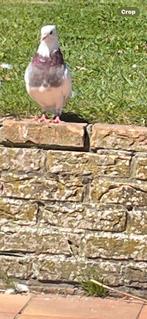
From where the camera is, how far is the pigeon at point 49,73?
477cm

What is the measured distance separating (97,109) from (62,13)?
465cm

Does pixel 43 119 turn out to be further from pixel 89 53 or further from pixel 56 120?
pixel 89 53

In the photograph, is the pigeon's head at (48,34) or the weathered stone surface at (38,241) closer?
the pigeon's head at (48,34)

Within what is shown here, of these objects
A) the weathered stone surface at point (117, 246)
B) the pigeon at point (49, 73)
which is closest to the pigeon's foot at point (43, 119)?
the pigeon at point (49, 73)

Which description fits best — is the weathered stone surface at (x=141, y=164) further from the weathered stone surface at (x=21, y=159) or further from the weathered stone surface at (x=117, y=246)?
the weathered stone surface at (x=21, y=159)

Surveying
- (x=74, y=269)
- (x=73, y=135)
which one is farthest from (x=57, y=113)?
(x=74, y=269)

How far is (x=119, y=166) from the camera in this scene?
188 inches

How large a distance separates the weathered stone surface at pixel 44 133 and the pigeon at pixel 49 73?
0.23 ft

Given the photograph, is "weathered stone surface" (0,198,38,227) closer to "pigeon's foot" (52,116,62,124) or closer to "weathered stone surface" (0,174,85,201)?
"weathered stone surface" (0,174,85,201)

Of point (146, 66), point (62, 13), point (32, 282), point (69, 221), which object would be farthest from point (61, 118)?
point (62, 13)

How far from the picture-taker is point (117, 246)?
484cm

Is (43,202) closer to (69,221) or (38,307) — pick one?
(69,221)

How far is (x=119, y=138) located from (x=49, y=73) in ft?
1.66

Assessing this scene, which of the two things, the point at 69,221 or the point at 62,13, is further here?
the point at 62,13
